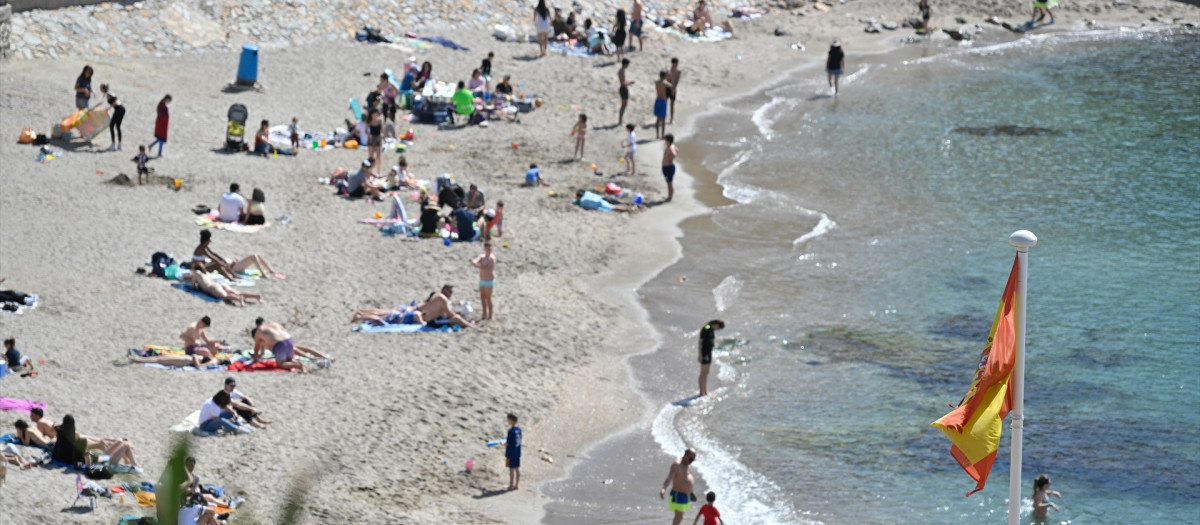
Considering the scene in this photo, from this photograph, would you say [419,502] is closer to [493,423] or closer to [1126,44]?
[493,423]

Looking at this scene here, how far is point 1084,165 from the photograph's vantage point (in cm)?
3375

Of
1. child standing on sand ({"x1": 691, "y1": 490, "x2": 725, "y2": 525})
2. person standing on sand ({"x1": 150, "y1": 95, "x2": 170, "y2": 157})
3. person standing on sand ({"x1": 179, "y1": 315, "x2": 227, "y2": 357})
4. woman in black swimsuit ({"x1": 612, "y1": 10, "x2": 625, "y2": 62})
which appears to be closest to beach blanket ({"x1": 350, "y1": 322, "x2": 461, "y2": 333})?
person standing on sand ({"x1": 179, "y1": 315, "x2": 227, "y2": 357})

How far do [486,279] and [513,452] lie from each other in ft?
17.4

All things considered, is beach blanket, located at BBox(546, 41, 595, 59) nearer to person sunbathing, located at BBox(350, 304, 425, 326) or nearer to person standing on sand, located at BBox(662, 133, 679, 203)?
person standing on sand, located at BBox(662, 133, 679, 203)

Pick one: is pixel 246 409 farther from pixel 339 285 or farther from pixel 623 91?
pixel 623 91

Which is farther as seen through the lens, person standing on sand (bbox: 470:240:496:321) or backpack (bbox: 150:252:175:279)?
backpack (bbox: 150:252:175:279)

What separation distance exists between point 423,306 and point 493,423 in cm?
354

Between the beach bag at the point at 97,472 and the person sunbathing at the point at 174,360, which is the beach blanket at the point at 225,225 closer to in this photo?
the person sunbathing at the point at 174,360

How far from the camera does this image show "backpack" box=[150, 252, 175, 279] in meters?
22.7

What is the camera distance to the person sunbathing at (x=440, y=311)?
22.2 m

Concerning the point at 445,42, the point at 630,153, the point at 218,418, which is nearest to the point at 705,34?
the point at 445,42

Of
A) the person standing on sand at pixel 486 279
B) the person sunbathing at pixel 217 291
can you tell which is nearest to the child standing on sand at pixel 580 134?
the person standing on sand at pixel 486 279

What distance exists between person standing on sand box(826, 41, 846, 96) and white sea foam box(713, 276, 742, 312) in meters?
14.6

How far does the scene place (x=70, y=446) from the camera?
1534cm
